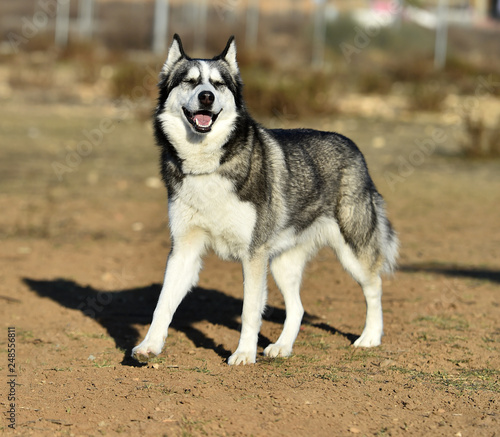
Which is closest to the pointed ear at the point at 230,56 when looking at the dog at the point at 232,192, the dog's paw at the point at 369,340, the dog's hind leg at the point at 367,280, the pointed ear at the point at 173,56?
the dog at the point at 232,192

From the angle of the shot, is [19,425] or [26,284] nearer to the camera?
[19,425]

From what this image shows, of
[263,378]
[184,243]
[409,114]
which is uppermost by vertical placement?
[184,243]

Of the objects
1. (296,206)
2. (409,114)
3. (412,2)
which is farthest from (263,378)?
(412,2)

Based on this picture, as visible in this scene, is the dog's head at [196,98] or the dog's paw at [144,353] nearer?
the dog's paw at [144,353]

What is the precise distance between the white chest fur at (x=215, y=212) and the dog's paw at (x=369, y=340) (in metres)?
1.17

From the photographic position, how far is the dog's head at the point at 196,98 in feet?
16.1

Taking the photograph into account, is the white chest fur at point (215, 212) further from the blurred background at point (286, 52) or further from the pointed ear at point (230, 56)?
the blurred background at point (286, 52)

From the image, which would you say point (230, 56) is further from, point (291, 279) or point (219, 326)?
point (219, 326)

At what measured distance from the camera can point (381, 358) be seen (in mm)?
5262

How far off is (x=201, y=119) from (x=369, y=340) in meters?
1.95

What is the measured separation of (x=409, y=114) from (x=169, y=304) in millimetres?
14720

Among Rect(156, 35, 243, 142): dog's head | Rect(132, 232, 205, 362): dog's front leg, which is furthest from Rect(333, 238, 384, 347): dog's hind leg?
Rect(156, 35, 243, 142): dog's head

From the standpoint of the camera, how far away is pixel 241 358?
196 inches

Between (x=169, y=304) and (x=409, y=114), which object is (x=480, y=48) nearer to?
(x=409, y=114)
